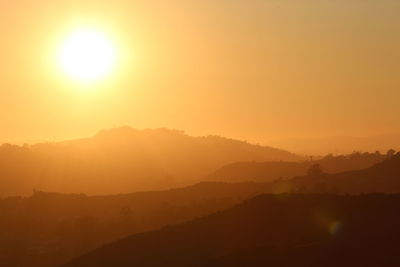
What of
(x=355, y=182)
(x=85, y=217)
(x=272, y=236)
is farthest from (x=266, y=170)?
(x=272, y=236)

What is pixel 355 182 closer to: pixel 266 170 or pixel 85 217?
pixel 85 217

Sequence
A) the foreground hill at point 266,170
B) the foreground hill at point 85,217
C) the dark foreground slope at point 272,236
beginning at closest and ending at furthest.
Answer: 1. the dark foreground slope at point 272,236
2. the foreground hill at point 85,217
3. the foreground hill at point 266,170

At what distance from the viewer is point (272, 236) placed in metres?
58.2

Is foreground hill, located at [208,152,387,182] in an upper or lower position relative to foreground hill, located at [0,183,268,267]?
upper

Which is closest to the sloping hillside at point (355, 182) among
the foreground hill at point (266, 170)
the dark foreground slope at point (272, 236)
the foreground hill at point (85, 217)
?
the foreground hill at point (85, 217)

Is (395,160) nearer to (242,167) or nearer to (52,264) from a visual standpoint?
(52,264)

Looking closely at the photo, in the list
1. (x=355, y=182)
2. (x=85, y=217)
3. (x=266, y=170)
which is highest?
(x=266, y=170)

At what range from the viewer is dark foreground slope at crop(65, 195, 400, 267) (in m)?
47.2

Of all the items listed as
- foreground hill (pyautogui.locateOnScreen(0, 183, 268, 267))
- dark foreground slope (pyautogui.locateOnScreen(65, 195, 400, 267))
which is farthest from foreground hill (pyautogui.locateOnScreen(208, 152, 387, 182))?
dark foreground slope (pyautogui.locateOnScreen(65, 195, 400, 267))

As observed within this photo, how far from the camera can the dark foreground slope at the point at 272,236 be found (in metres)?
47.2

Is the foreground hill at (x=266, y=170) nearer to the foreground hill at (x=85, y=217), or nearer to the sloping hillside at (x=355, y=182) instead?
the foreground hill at (x=85, y=217)

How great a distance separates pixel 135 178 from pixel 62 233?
9701cm

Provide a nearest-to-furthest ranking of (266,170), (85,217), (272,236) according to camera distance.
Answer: (272,236)
(85,217)
(266,170)

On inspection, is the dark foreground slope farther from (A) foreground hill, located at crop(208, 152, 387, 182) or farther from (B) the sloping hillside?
(A) foreground hill, located at crop(208, 152, 387, 182)
